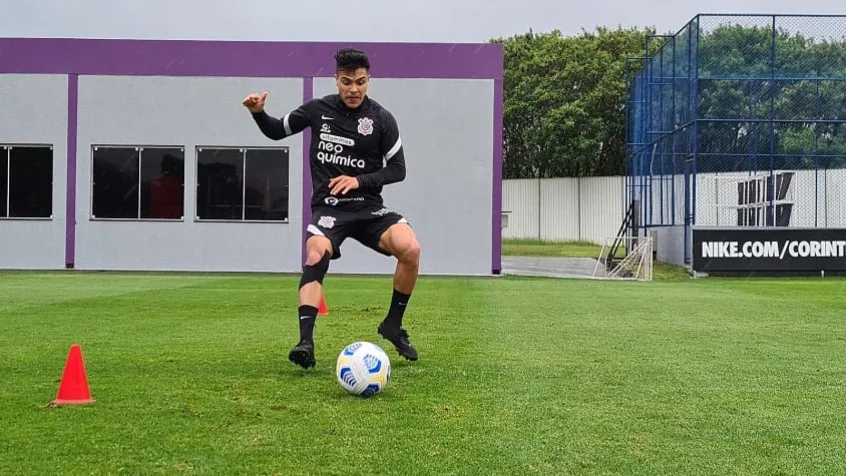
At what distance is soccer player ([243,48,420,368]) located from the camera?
6027 millimetres

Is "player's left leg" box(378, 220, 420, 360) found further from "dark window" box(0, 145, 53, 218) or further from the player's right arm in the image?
"dark window" box(0, 145, 53, 218)

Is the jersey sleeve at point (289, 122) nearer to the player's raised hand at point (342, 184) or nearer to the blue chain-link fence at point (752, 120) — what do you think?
the player's raised hand at point (342, 184)

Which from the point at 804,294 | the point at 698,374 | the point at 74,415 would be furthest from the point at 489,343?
the point at 804,294

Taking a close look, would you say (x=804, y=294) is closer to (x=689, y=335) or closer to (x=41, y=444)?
(x=689, y=335)

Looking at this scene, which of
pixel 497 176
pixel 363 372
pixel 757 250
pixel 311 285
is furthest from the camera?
pixel 497 176

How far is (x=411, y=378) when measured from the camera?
5.53m

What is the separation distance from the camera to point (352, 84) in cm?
601

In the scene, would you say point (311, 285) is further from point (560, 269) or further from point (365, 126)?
point (560, 269)

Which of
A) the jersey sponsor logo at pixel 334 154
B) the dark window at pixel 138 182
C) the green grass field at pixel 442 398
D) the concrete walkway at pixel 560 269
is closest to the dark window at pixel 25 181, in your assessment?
the dark window at pixel 138 182

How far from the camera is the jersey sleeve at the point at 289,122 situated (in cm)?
614

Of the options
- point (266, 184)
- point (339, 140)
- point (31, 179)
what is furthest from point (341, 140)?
point (31, 179)

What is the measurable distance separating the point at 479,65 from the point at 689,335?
14690 mm

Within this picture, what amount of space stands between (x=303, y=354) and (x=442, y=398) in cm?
99

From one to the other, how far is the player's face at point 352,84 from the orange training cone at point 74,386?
2.39m
